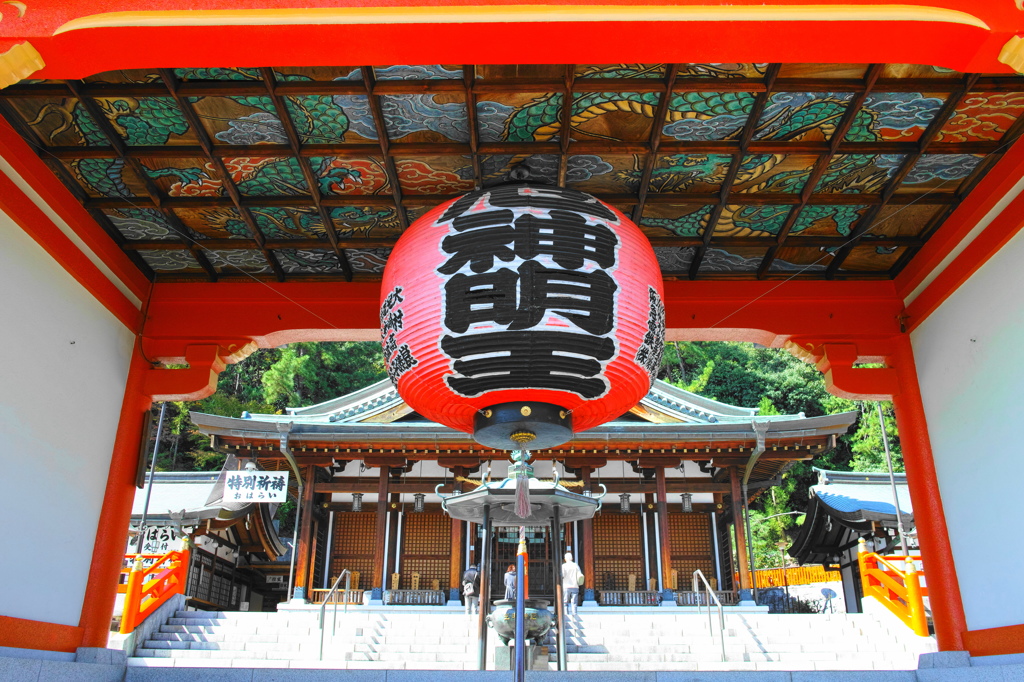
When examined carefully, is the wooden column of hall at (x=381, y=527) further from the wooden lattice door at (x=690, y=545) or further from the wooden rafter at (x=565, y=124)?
the wooden rafter at (x=565, y=124)

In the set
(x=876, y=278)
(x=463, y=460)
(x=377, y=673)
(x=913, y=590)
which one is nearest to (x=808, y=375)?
(x=463, y=460)

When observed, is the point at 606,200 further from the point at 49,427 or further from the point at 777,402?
the point at 777,402

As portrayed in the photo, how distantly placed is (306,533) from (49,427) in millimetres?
11813

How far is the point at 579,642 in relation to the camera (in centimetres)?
1262

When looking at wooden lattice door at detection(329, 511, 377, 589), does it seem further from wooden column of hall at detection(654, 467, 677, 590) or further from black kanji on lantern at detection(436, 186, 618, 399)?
black kanji on lantern at detection(436, 186, 618, 399)

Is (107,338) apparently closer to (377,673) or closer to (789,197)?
(377,673)

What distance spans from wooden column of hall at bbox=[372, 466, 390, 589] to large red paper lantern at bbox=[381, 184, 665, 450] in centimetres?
1261

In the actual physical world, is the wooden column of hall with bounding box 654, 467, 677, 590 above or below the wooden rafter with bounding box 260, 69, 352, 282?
below

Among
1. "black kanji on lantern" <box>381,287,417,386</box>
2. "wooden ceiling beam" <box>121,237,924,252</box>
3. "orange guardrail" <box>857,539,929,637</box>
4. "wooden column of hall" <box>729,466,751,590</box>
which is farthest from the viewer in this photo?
"wooden column of hall" <box>729,466,751,590</box>

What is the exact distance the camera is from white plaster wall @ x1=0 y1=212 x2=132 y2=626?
5.19m

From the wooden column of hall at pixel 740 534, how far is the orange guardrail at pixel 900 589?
3.20 metres

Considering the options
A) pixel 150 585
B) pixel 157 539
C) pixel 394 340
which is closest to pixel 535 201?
pixel 394 340

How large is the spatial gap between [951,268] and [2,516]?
23.9 feet

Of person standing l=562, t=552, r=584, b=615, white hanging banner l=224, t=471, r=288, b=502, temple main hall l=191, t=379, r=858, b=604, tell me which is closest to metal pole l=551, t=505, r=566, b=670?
person standing l=562, t=552, r=584, b=615
